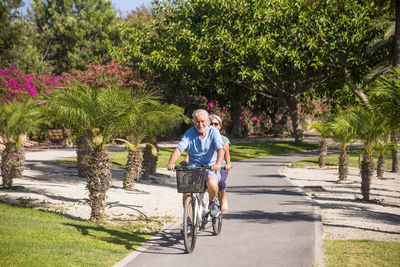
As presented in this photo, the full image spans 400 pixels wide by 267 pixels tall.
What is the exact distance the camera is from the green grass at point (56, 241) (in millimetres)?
5992

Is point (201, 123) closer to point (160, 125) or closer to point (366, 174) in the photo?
point (160, 125)

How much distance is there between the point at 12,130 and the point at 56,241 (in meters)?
6.14

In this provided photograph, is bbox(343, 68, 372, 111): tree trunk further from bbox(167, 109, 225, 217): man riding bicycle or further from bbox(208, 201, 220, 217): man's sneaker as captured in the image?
bbox(167, 109, 225, 217): man riding bicycle

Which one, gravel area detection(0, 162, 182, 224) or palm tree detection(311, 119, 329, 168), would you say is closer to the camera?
gravel area detection(0, 162, 182, 224)

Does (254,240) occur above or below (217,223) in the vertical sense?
below

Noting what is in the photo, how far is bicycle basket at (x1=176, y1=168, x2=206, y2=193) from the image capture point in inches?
250

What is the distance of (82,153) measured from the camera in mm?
14289

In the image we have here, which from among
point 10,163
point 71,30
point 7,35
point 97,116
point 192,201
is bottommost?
point 192,201

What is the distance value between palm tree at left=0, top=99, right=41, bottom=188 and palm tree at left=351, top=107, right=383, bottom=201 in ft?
27.9

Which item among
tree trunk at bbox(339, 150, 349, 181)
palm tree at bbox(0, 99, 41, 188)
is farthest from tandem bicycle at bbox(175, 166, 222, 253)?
tree trunk at bbox(339, 150, 349, 181)

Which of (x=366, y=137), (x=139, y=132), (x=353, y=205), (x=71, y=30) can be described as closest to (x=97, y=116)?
(x=139, y=132)

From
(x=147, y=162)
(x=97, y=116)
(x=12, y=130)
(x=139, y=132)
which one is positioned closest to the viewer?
(x=97, y=116)

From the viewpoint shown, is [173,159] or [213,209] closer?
[173,159]

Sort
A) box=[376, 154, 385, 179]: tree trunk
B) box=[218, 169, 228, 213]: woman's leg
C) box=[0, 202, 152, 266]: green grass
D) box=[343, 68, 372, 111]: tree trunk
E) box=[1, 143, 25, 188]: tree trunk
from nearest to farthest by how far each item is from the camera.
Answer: box=[0, 202, 152, 266]: green grass < box=[218, 169, 228, 213]: woman's leg < box=[1, 143, 25, 188]: tree trunk < box=[376, 154, 385, 179]: tree trunk < box=[343, 68, 372, 111]: tree trunk
